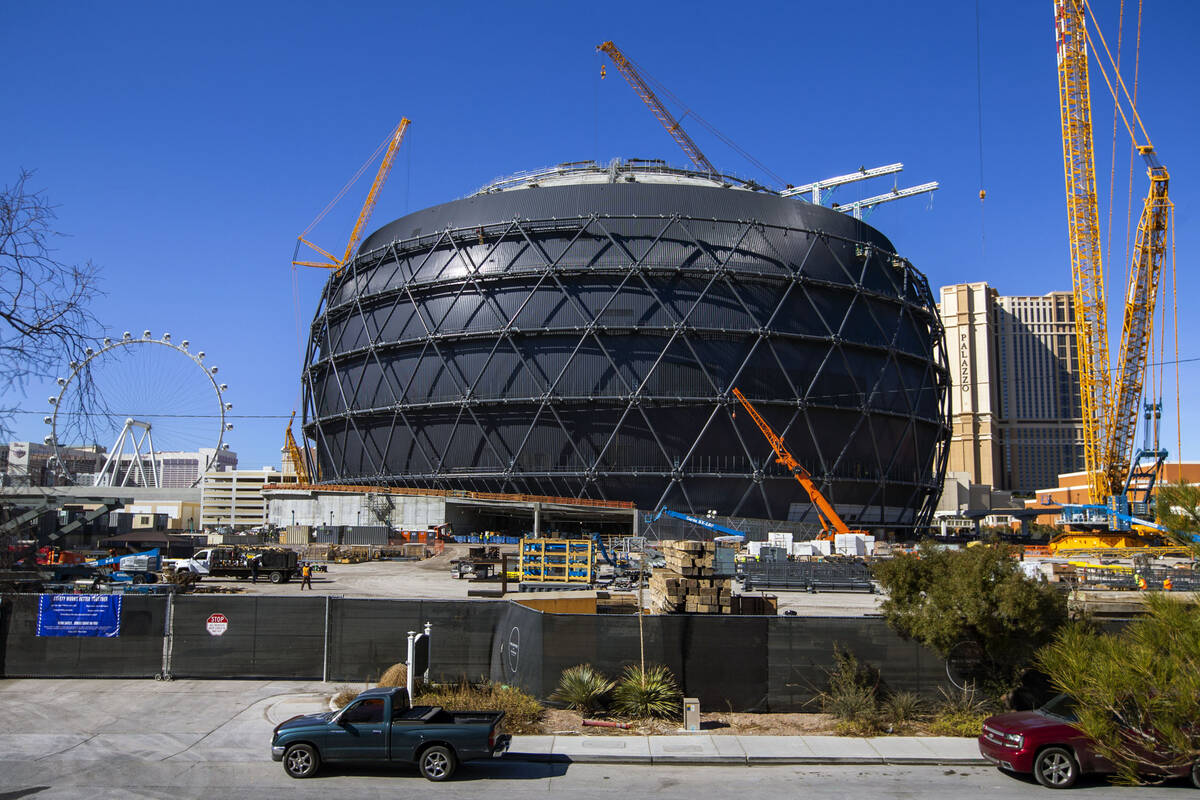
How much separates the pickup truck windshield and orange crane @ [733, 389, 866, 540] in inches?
1635

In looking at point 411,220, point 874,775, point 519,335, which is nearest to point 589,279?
point 519,335

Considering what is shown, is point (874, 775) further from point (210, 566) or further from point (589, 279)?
point (589, 279)

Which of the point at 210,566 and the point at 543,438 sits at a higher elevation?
the point at 543,438

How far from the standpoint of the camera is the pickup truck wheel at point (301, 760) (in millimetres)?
11141

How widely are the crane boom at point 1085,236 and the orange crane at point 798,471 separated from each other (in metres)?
25.8

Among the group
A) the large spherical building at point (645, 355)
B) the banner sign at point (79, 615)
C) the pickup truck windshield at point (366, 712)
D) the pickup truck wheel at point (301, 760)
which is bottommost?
the pickup truck wheel at point (301, 760)

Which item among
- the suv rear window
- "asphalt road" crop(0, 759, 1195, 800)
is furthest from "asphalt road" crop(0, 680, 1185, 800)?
the suv rear window

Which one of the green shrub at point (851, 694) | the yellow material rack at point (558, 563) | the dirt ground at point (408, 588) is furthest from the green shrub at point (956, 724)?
the yellow material rack at point (558, 563)

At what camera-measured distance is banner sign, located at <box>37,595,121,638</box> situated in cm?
1611

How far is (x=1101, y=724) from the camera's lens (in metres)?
8.54

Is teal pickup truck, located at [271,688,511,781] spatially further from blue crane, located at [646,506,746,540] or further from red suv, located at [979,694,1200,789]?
blue crane, located at [646,506,746,540]

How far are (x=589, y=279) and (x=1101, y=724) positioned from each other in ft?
156

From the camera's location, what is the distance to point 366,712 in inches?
446

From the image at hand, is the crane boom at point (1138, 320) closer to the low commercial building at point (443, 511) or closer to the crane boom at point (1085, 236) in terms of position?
the crane boom at point (1085, 236)
